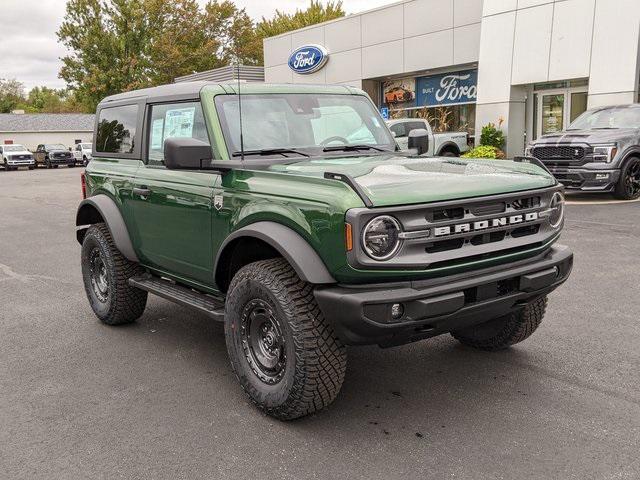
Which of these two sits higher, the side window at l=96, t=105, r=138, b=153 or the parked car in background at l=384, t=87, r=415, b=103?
the parked car in background at l=384, t=87, r=415, b=103

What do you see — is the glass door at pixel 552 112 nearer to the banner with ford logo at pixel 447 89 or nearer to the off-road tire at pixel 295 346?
the banner with ford logo at pixel 447 89

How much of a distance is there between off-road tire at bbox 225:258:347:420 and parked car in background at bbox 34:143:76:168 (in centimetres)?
4440

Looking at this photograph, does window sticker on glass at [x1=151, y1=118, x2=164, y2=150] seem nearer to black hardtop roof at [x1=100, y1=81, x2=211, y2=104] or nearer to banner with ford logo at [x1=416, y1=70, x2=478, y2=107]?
black hardtop roof at [x1=100, y1=81, x2=211, y2=104]

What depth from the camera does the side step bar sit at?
13.5ft

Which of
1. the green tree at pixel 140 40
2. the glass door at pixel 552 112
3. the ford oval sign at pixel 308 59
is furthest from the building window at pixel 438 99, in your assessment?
the green tree at pixel 140 40

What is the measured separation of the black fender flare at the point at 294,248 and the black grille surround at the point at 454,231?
0.74 ft

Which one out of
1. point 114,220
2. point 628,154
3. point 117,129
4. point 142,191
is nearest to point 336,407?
point 142,191

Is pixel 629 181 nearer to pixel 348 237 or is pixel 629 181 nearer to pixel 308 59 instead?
pixel 348 237

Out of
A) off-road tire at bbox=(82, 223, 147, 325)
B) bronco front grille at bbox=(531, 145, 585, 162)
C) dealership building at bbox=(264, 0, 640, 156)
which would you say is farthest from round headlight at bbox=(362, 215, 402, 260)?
dealership building at bbox=(264, 0, 640, 156)

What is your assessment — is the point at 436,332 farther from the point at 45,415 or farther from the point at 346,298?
the point at 45,415

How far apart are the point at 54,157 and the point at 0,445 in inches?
1742

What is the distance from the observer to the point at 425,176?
11.4 feet

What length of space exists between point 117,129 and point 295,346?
10.2ft

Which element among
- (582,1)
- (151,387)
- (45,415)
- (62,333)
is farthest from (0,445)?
(582,1)
